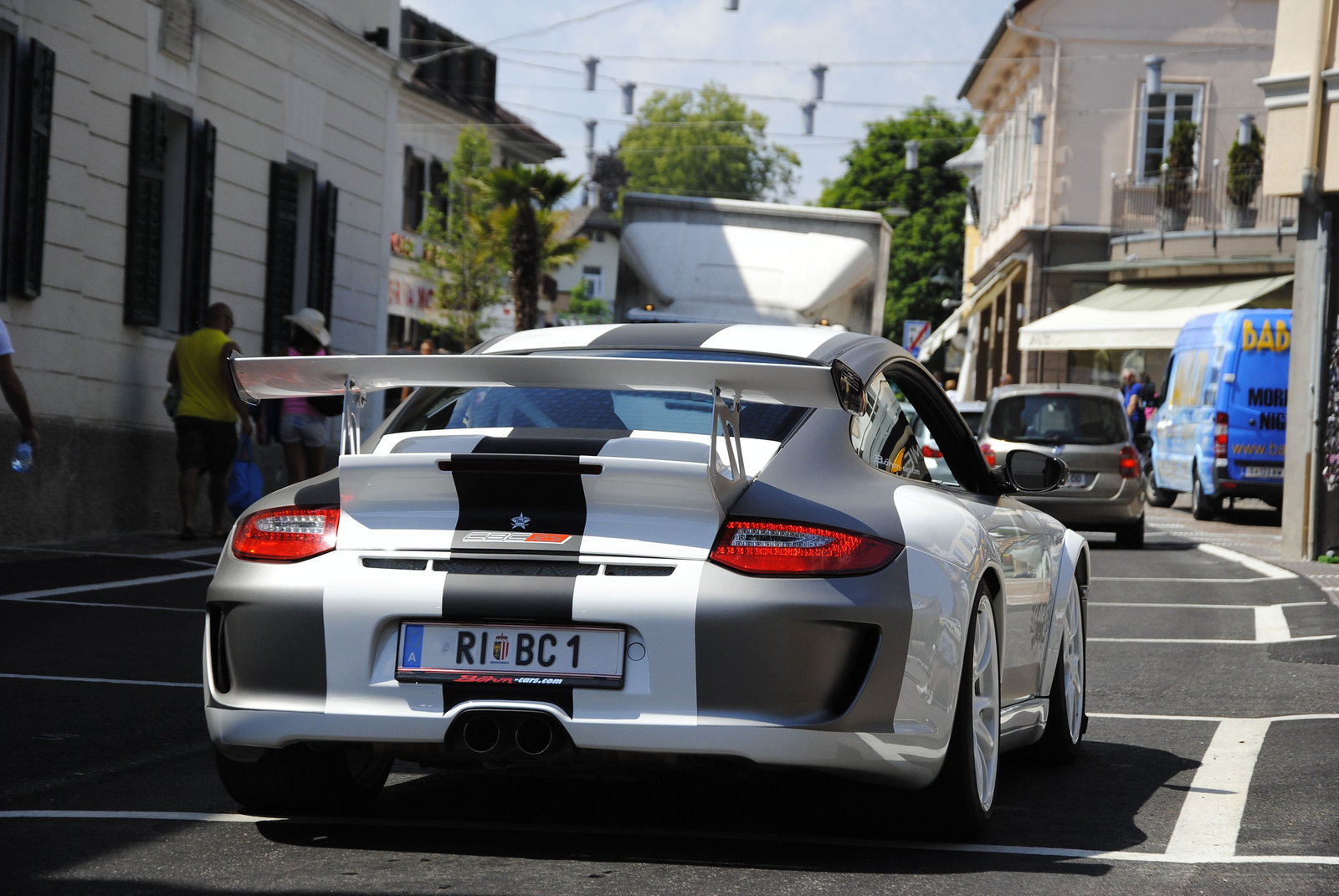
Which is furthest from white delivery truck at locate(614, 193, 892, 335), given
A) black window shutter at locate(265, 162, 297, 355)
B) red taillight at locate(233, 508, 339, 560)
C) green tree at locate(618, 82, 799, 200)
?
green tree at locate(618, 82, 799, 200)

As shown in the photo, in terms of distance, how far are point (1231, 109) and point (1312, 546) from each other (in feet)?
89.7

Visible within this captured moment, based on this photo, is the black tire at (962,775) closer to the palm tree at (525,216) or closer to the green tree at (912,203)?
the palm tree at (525,216)

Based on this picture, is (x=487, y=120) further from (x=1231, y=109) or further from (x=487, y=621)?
(x=487, y=621)

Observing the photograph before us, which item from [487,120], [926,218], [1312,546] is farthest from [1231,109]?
[926,218]

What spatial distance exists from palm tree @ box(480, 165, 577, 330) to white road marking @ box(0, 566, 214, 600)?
30.3m

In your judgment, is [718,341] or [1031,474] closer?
[718,341]

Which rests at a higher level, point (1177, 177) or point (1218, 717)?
point (1177, 177)

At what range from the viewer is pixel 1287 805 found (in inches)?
228

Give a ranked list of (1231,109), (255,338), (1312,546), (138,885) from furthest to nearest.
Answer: (1231,109) < (255,338) < (1312,546) < (138,885)

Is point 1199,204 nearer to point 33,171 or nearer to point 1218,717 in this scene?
point 33,171

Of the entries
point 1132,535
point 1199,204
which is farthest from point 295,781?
point 1199,204

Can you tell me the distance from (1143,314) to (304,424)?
2418 cm

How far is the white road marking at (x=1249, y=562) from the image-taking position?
15.6 meters

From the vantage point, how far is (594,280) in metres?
124
